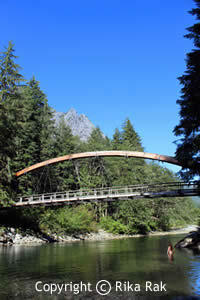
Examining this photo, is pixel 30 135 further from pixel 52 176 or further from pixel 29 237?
pixel 29 237

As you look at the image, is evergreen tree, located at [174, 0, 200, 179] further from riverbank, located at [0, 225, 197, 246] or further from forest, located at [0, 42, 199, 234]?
riverbank, located at [0, 225, 197, 246]

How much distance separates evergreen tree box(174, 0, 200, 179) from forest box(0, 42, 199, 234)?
12.8 meters

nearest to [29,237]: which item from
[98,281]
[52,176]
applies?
[52,176]

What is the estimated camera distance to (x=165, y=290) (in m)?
7.74

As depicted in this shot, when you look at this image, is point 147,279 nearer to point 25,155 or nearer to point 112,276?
point 112,276

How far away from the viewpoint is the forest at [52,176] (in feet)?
93.8

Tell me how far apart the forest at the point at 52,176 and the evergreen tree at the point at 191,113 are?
1277cm

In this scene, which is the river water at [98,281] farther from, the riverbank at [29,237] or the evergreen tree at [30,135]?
the evergreen tree at [30,135]

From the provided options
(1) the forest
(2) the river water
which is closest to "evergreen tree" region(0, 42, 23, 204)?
(1) the forest

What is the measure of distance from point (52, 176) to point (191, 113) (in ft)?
89.2

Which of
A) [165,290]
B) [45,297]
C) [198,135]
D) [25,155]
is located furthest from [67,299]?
[25,155]

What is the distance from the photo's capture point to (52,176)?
1505 inches

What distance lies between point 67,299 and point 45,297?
0.69 meters

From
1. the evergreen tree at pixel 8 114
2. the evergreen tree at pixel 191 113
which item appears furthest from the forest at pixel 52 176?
the evergreen tree at pixel 191 113
